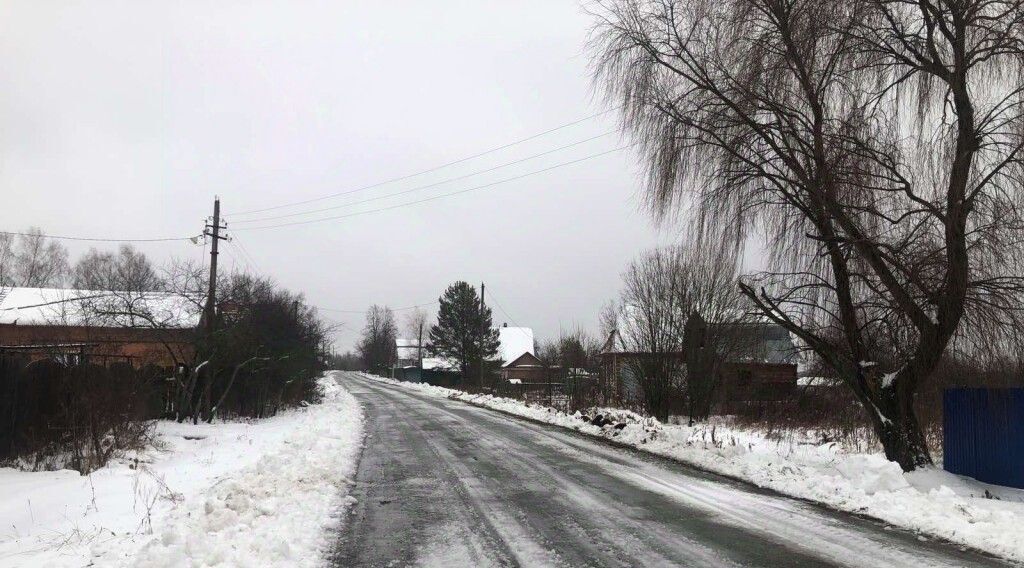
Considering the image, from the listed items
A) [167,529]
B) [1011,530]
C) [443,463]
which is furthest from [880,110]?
[167,529]

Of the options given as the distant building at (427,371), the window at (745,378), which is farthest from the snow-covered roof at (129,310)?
the distant building at (427,371)

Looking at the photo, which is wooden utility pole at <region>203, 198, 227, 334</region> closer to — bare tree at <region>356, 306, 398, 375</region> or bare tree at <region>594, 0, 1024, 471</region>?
bare tree at <region>594, 0, 1024, 471</region>

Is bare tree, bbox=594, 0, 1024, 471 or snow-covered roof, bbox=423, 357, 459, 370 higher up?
bare tree, bbox=594, 0, 1024, 471

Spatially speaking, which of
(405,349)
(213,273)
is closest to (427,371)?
(405,349)

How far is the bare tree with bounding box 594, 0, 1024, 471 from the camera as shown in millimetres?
8969

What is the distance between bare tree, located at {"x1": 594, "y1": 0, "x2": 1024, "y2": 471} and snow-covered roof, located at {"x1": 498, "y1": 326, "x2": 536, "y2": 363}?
70.3 meters

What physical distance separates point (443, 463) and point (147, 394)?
8.00 meters

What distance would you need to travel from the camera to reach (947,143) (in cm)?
948

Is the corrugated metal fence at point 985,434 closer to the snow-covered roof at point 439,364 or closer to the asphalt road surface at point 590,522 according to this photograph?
the asphalt road surface at point 590,522

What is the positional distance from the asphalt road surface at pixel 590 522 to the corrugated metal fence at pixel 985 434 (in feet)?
10.5

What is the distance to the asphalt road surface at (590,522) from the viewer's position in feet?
19.5

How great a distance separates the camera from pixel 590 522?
Answer: 7.31 meters

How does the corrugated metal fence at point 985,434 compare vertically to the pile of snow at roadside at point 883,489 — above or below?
above

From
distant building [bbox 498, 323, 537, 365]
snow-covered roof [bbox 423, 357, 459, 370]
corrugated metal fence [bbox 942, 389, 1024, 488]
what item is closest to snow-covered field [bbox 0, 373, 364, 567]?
corrugated metal fence [bbox 942, 389, 1024, 488]
